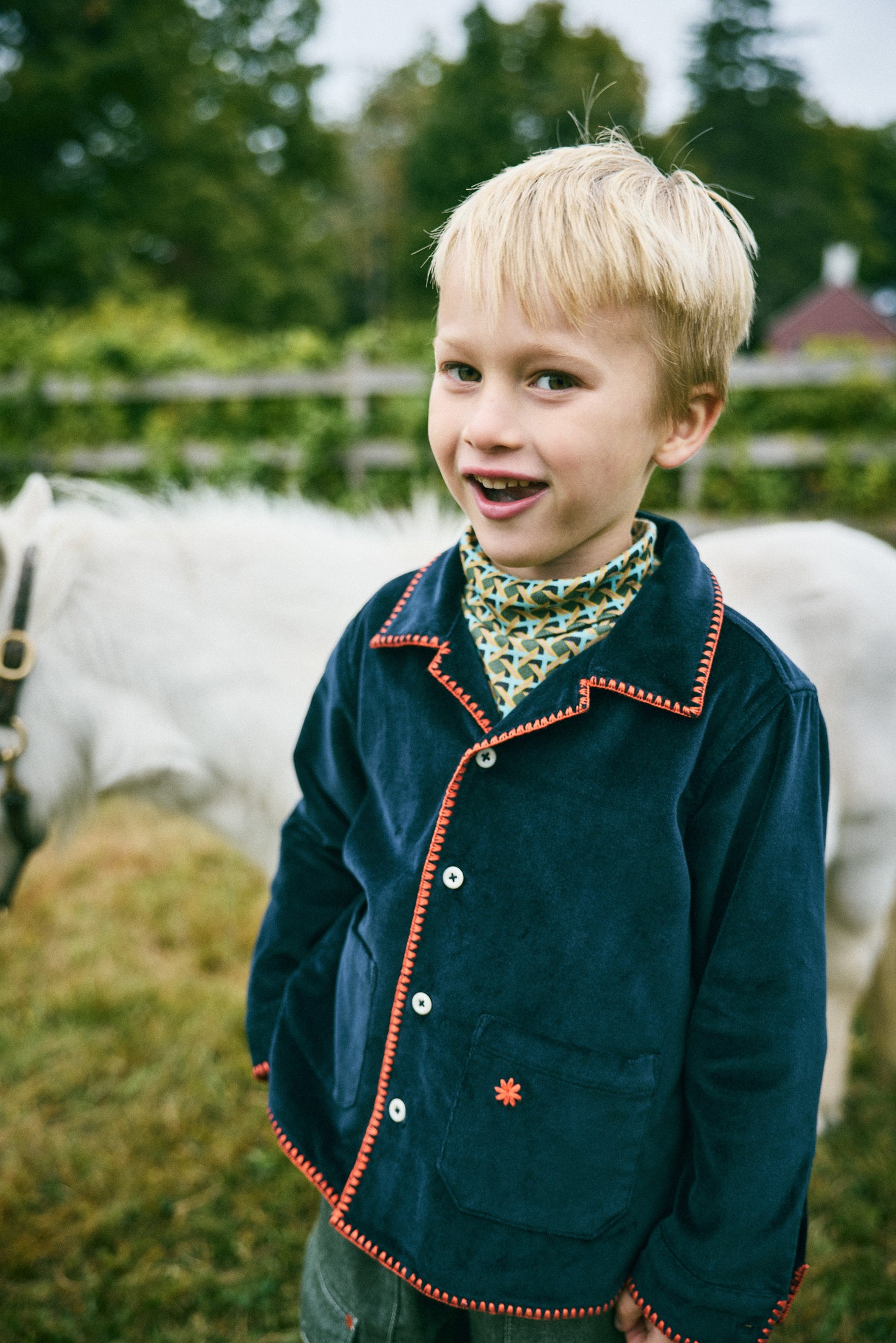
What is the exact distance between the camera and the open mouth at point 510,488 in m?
0.97

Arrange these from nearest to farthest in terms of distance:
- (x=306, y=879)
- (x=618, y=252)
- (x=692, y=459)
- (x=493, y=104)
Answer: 1. (x=618, y=252)
2. (x=306, y=879)
3. (x=692, y=459)
4. (x=493, y=104)

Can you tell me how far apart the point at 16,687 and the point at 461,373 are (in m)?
1.18

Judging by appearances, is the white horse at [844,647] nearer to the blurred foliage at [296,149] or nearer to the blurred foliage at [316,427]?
the blurred foliage at [316,427]

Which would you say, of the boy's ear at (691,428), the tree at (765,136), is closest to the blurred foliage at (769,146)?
the tree at (765,136)

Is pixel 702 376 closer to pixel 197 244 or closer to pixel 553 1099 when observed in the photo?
pixel 553 1099

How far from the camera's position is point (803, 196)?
31.0 meters

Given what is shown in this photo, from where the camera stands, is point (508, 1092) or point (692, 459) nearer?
point (508, 1092)

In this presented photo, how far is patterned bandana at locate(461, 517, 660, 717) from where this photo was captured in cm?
105

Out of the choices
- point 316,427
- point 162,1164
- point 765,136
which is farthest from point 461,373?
point 765,136

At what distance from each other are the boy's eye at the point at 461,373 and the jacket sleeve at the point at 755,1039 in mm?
484

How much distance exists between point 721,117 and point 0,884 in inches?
1463

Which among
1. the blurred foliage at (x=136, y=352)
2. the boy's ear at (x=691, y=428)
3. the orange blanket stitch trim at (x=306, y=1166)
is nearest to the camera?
the boy's ear at (x=691, y=428)

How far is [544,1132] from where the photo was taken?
100 cm

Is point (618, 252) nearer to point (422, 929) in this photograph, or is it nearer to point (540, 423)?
point (540, 423)
